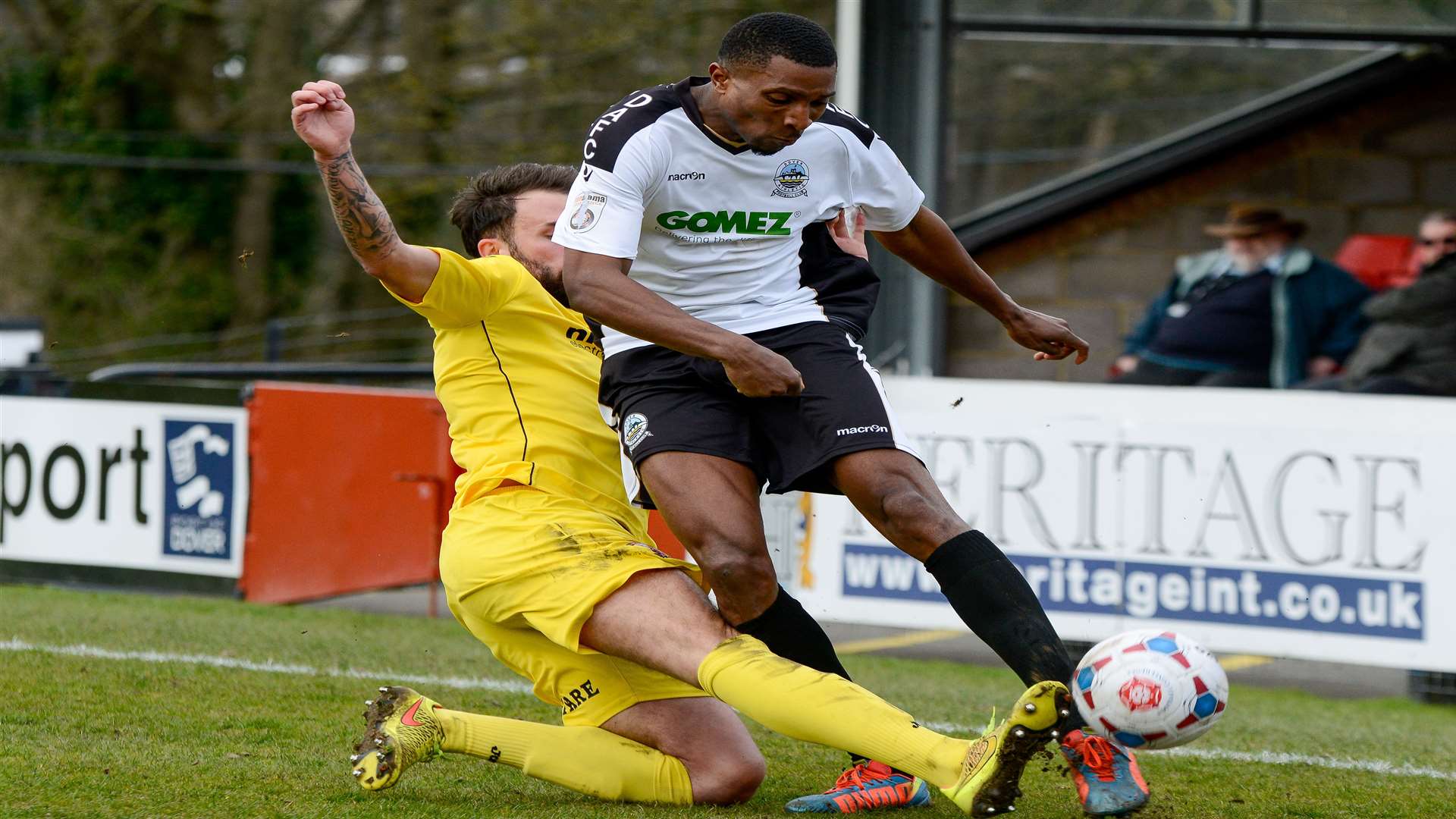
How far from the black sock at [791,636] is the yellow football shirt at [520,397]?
1.57ft

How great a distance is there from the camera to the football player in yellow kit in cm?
395

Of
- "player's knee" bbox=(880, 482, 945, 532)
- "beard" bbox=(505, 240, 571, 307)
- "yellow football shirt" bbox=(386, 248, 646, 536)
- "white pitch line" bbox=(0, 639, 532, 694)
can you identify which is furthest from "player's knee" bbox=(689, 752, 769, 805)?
"white pitch line" bbox=(0, 639, 532, 694)

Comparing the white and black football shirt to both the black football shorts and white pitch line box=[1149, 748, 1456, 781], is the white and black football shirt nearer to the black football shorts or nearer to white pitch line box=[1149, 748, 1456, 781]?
the black football shorts

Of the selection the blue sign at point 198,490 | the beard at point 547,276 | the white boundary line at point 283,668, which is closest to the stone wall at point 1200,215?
the blue sign at point 198,490

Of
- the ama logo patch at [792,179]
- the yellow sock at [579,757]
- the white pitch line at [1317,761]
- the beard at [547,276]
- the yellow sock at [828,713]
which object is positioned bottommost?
the white pitch line at [1317,761]

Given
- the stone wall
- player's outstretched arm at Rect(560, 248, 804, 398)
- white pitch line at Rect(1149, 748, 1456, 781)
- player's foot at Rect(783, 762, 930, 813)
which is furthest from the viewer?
the stone wall

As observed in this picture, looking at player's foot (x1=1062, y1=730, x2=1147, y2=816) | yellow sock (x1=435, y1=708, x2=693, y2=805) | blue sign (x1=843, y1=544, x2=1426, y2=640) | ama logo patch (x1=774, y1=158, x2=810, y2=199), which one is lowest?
blue sign (x1=843, y1=544, x2=1426, y2=640)

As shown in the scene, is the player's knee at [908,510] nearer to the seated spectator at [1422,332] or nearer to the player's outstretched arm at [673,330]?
the player's outstretched arm at [673,330]

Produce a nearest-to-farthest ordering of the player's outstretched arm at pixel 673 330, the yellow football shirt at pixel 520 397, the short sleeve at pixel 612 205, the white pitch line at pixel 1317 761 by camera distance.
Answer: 1. the player's outstretched arm at pixel 673 330
2. the short sleeve at pixel 612 205
3. the yellow football shirt at pixel 520 397
4. the white pitch line at pixel 1317 761

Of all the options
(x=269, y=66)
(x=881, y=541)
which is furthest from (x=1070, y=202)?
(x=269, y=66)

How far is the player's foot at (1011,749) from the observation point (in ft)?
11.0

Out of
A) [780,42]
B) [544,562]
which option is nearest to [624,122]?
[780,42]

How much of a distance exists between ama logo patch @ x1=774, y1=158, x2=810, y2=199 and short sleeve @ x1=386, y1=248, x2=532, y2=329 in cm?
73

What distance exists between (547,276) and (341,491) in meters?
4.52
